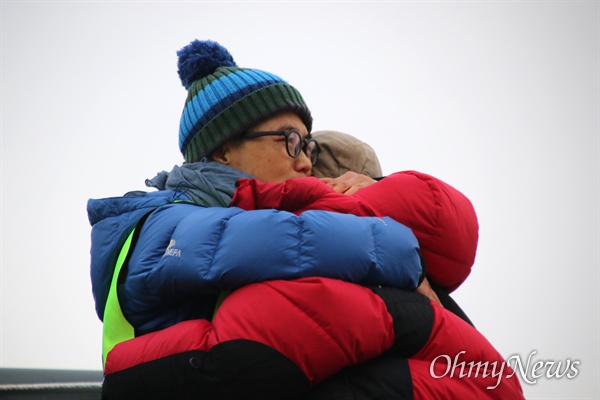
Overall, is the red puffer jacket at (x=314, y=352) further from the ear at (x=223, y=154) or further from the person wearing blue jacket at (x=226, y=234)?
the ear at (x=223, y=154)

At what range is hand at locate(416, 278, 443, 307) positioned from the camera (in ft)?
4.91

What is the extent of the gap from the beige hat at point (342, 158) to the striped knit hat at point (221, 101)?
95mm

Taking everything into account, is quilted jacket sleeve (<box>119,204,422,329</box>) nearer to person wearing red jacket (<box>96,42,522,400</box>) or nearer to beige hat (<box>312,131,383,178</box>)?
person wearing red jacket (<box>96,42,522,400</box>)

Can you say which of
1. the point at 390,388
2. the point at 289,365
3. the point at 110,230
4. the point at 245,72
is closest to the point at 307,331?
the point at 289,365

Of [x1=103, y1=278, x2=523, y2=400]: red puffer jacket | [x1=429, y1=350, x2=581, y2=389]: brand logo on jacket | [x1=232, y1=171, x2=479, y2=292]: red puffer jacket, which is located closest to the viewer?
[x1=103, y1=278, x2=523, y2=400]: red puffer jacket

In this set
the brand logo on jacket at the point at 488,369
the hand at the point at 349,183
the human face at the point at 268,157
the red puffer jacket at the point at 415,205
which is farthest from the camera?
the human face at the point at 268,157

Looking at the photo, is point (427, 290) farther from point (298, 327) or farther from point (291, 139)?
point (291, 139)

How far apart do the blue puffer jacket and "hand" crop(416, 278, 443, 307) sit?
13 centimetres

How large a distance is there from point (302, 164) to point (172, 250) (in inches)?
26.6

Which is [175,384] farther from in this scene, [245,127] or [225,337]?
[245,127]

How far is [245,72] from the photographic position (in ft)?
6.62

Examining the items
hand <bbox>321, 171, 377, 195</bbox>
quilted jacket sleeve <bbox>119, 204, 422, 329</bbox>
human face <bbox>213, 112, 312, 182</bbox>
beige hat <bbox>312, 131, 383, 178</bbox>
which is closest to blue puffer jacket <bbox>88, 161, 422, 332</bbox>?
quilted jacket sleeve <bbox>119, 204, 422, 329</bbox>

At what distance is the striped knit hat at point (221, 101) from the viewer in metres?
1.91

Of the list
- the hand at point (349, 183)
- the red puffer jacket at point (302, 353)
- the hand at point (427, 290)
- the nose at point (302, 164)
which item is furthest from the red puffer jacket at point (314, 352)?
the nose at point (302, 164)
